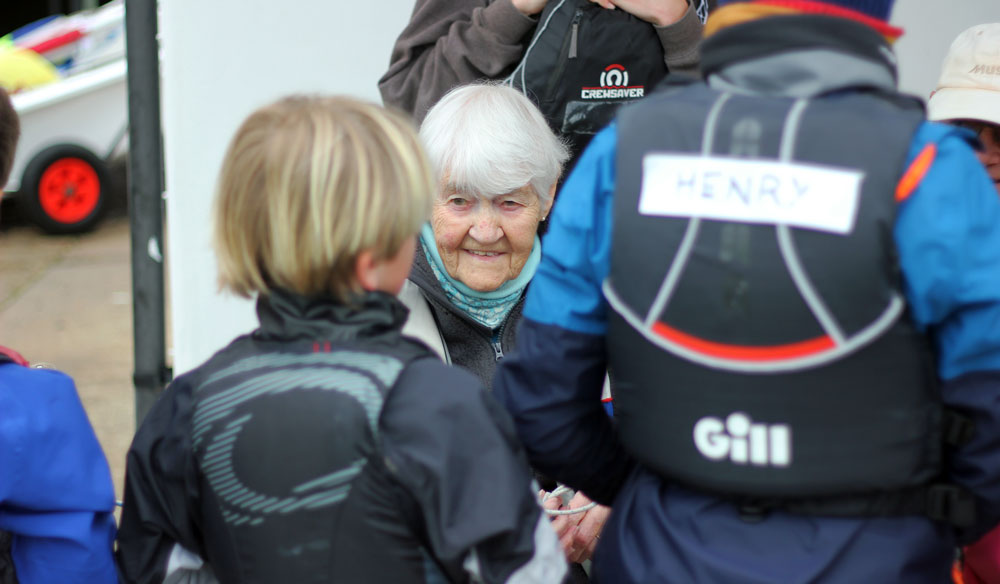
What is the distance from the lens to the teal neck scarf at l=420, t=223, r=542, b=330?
2352mm

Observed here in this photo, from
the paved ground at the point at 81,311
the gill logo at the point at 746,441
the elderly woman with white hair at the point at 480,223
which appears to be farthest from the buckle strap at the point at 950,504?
the paved ground at the point at 81,311

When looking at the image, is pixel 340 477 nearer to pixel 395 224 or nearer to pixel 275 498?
pixel 275 498

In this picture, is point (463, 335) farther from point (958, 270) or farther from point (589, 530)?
point (958, 270)

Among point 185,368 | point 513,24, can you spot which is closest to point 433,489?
point 513,24

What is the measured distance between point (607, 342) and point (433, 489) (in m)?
0.33

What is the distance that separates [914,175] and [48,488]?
1.19m

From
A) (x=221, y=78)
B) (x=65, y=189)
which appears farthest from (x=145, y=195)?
(x=65, y=189)

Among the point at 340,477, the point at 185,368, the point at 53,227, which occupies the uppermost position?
the point at 340,477

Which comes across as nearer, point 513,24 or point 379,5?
point 513,24

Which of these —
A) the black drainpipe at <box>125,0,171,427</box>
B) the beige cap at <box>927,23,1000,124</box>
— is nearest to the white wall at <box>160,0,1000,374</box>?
the black drainpipe at <box>125,0,171,427</box>

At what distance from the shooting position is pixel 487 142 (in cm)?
236

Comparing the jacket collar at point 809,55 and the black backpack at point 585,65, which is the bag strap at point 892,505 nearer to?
the jacket collar at point 809,55

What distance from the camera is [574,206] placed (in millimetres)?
1517

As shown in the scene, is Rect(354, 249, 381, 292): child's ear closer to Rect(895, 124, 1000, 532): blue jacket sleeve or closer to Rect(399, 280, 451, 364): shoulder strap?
Rect(895, 124, 1000, 532): blue jacket sleeve
